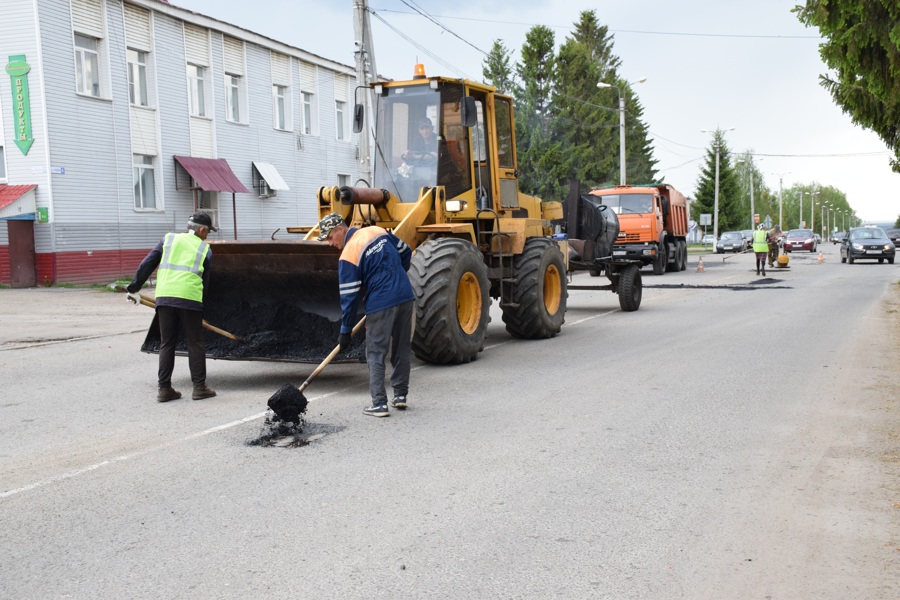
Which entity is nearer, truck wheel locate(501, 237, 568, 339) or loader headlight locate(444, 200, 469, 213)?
loader headlight locate(444, 200, 469, 213)

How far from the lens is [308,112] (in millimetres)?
36594

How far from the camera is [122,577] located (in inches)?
163

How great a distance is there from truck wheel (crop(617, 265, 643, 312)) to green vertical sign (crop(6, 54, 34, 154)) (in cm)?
A: 1635

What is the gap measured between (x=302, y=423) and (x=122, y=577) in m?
3.00

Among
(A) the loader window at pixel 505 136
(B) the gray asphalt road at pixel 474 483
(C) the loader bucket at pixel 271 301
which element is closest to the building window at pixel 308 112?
(A) the loader window at pixel 505 136

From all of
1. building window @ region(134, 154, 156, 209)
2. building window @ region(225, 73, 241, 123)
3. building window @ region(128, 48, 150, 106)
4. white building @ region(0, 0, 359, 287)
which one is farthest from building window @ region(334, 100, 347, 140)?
building window @ region(134, 154, 156, 209)

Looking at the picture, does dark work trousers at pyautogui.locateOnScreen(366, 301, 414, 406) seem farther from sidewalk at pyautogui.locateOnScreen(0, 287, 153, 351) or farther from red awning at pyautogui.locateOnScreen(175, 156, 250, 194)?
red awning at pyautogui.locateOnScreen(175, 156, 250, 194)

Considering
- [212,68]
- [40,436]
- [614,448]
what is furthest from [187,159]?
[614,448]

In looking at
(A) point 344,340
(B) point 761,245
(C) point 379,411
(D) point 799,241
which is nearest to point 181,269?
(A) point 344,340

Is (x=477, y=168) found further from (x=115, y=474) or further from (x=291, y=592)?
(x=291, y=592)

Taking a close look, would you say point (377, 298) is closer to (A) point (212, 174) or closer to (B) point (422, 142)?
(B) point (422, 142)

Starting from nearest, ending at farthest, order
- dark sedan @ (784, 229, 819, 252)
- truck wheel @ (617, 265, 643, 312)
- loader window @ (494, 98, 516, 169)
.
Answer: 1. loader window @ (494, 98, 516, 169)
2. truck wheel @ (617, 265, 643, 312)
3. dark sedan @ (784, 229, 819, 252)

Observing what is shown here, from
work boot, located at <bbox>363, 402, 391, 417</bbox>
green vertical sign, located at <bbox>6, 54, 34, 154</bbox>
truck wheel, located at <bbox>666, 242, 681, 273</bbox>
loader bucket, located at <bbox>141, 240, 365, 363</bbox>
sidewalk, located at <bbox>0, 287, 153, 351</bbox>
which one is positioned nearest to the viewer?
work boot, located at <bbox>363, 402, 391, 417</bbox>

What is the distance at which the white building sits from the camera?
23797 mm
